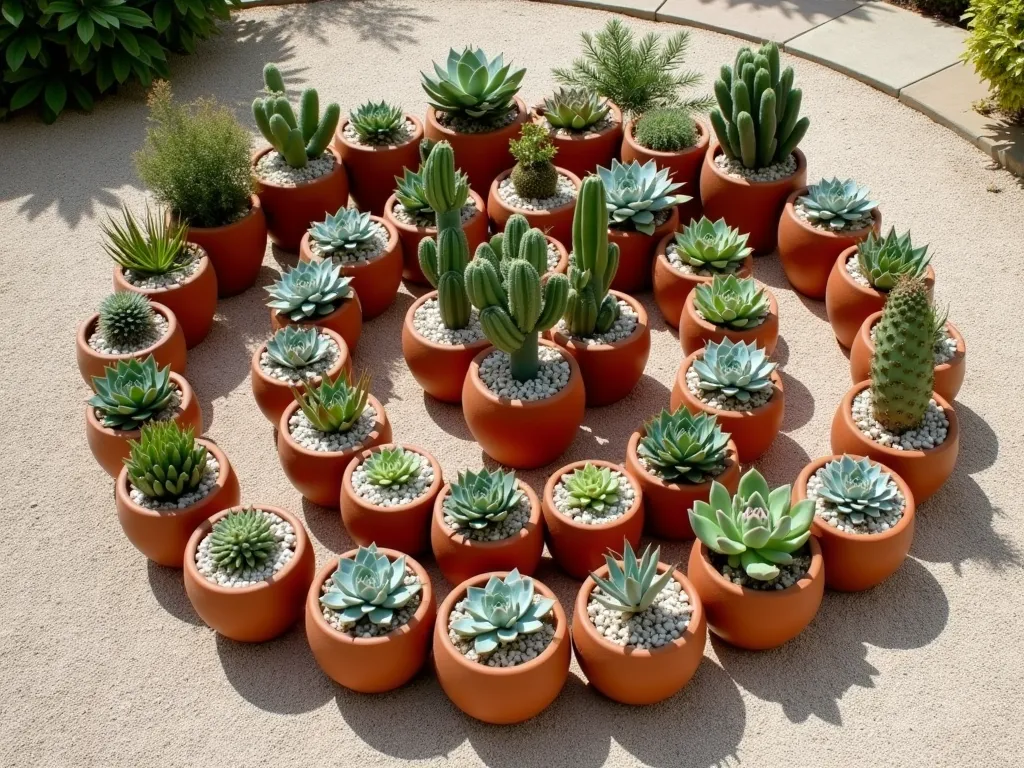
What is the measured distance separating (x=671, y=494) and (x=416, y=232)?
7.98 ft

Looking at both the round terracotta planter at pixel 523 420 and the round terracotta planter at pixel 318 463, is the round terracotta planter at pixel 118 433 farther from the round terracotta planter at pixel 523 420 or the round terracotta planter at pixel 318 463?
the round terracotta planter at pixel 523 420

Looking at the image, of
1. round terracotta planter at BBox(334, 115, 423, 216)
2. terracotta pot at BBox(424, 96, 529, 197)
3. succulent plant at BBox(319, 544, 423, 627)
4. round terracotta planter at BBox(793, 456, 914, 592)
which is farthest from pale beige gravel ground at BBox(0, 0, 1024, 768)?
terracotta pot at BBox(424, 96, 529, 197)

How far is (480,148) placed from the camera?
718 centimetres

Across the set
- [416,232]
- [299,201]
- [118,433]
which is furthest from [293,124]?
[118,433]

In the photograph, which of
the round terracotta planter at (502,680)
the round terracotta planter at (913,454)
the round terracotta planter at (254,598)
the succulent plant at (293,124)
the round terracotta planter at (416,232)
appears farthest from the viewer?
the succulent plant at (293,124)

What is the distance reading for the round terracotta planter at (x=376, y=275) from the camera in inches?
256

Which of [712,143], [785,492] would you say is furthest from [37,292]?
[785,492]

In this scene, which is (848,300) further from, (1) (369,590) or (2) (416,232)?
(1) (369,590)

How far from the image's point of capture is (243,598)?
4793 millimetres

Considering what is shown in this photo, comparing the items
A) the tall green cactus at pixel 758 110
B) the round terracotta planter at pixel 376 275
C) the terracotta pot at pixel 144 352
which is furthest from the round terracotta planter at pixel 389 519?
the tall green cactus at pixel 758 110

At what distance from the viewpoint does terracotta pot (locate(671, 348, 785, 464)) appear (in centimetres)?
548

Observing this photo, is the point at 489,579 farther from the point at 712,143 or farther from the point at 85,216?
the point at 85,216

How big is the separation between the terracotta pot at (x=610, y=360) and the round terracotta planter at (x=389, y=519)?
1060 millimetres

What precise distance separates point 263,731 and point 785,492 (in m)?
2.33
